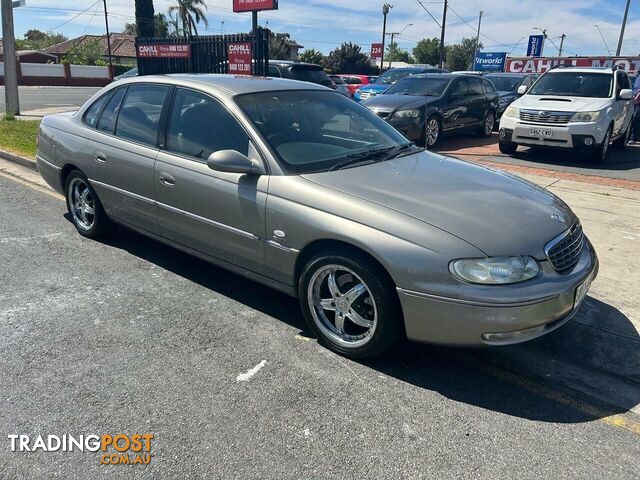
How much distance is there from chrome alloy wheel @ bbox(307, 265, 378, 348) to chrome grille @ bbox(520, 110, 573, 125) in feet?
25.6

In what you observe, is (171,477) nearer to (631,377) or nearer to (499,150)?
(631,377)

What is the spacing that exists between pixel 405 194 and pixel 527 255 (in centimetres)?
78

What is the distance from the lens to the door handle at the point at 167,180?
3.96m

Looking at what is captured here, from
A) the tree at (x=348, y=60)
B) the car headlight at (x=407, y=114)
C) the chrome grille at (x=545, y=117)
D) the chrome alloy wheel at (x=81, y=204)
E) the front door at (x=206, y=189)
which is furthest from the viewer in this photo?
the tree at (x=348, y=60)

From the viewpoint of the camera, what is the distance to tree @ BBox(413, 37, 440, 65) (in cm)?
10006

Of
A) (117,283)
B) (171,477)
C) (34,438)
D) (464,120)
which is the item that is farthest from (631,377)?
(464,120)

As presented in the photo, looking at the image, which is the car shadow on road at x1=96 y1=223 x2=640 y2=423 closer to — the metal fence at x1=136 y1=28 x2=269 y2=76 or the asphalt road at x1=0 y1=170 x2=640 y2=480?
the asphalt road at x1=0 y1=170 x2=640 y2=480

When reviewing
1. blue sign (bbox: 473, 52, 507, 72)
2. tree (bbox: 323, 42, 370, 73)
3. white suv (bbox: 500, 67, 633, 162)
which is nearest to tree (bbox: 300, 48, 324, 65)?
tree (bbox: 323, 42, 370, 73)

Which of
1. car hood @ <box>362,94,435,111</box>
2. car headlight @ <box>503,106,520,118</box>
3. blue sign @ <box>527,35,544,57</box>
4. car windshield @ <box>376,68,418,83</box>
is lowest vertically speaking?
car headlight @ <box>503,106,520,118</box>

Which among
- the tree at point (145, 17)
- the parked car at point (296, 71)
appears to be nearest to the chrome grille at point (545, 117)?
the parked car at point (296, 71)

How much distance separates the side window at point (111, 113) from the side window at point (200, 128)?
0.85 metres

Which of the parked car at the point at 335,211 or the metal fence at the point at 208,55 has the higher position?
the metal fence at the point at 208,55

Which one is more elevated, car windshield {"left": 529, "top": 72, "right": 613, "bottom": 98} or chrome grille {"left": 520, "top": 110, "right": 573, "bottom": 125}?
car windshield {"left": 529, "top": 72, "right": 613, "bottom": 98}

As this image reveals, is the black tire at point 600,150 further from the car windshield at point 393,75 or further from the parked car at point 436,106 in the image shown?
the car windshield at point 393,75
